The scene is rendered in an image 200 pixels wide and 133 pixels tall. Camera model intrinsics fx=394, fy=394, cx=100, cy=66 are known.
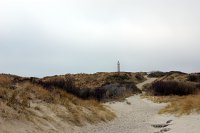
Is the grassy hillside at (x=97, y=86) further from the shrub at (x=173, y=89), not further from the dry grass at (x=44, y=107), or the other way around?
the dry grass at (x=44, y=107)

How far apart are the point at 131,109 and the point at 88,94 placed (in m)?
13.2

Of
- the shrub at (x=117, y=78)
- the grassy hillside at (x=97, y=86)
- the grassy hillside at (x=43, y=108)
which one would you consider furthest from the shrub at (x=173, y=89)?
the grassy hillside at (x=43, y=108)

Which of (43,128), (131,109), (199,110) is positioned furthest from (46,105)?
(131,109)

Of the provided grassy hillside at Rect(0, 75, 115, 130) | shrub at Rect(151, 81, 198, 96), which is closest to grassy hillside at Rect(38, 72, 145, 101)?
shrub at Rect(151, 81, 198, 96)

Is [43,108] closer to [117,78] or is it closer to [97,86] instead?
[97,86]

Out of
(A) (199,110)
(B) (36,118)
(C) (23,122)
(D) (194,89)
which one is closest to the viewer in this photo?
(C) (23,122)

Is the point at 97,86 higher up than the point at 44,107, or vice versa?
the point at 97,86

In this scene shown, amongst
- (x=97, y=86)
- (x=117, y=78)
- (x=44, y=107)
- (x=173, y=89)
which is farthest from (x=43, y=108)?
(x=117, y=78)

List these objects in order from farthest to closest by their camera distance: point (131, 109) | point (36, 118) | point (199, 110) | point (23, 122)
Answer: point (131, 109), point (199, 110), point (36, 118), point (23, 122)

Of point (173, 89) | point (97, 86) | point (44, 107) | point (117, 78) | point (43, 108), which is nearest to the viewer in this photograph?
point (43, 108)

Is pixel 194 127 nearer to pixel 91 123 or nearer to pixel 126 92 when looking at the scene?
pixel 91 123

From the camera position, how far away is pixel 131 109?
39.5m

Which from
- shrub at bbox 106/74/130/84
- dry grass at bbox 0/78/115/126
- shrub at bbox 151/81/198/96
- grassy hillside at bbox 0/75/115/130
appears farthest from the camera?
shrub at bbox 106/74/130/84

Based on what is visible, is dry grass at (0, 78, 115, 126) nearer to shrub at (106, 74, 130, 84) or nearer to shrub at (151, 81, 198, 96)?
shrub at (151, 81, 198, 96)
